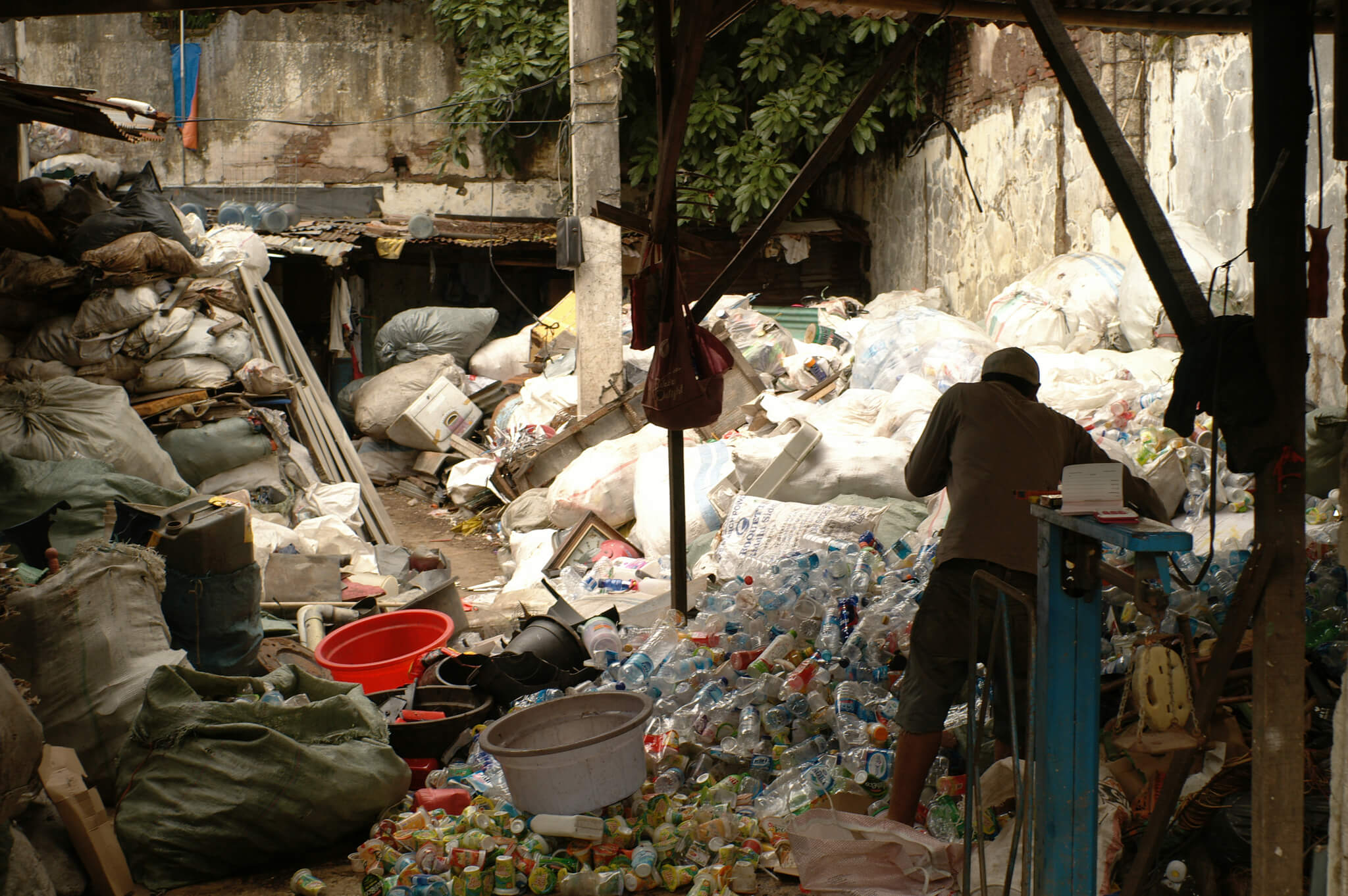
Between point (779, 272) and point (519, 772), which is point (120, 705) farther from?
point (779, 272)

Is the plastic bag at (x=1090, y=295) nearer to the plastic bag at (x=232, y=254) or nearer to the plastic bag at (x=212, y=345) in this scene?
the plastic bag at (x=212, y=345)

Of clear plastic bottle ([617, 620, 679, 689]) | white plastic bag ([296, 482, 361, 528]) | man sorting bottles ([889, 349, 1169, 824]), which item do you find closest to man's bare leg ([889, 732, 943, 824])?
man sorting bottles ([889, 349, 1169, 824])

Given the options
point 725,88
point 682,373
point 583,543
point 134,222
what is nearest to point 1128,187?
point 682,373

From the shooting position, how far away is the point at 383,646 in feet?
16.8

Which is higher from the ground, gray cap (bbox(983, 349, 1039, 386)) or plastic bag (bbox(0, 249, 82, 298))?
plastic bag (bbox(0, 249, 82, 298))

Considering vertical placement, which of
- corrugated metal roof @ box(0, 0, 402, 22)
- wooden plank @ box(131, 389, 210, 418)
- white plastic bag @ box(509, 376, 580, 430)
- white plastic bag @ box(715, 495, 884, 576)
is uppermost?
corrugated metal roof @ box(0, 0, 402, 22)

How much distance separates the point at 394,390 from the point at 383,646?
603cm

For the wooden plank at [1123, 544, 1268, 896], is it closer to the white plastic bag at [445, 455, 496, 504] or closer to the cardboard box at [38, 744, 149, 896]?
the cardboard box at [38, 744, 149, 896]

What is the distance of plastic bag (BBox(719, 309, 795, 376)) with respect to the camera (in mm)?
9047

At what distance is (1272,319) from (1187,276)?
0.22m

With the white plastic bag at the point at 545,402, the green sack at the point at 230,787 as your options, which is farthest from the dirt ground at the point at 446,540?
the green sack at the point at 230,787

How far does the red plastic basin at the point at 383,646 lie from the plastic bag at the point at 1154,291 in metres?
4.33

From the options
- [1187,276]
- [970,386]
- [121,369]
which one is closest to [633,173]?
[121,369]

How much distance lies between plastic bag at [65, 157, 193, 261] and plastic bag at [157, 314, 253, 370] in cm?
63
